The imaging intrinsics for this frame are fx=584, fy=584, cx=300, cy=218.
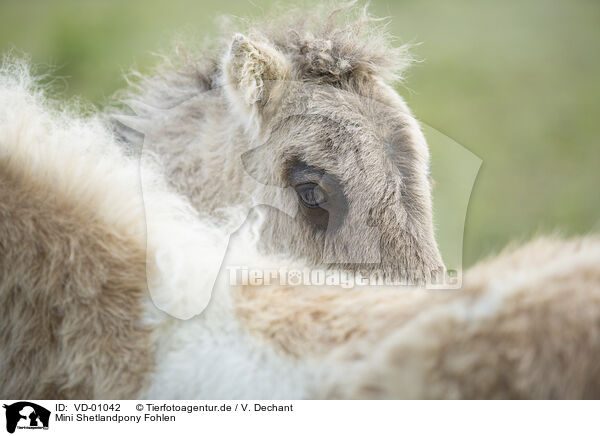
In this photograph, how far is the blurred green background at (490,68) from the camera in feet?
14.8

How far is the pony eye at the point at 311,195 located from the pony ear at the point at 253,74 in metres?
0.31

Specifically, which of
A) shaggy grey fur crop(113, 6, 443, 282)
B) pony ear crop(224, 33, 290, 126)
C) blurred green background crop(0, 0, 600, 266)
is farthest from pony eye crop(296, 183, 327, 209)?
blurred green background crop(0, 0, 600, 266)

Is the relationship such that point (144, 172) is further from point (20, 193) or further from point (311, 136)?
point (311, 136)

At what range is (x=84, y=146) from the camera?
1450 mm

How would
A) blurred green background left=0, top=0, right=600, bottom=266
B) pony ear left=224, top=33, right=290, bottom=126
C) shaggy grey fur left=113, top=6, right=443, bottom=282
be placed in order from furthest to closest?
blurred green background left=0, top=0, right=600, bottom=266
pony ear left=224, top=33, right=290, bottom=126
shaggy grey fur left=113, top=6, right=443, bottom=282

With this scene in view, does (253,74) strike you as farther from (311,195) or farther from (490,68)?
(490,68)
